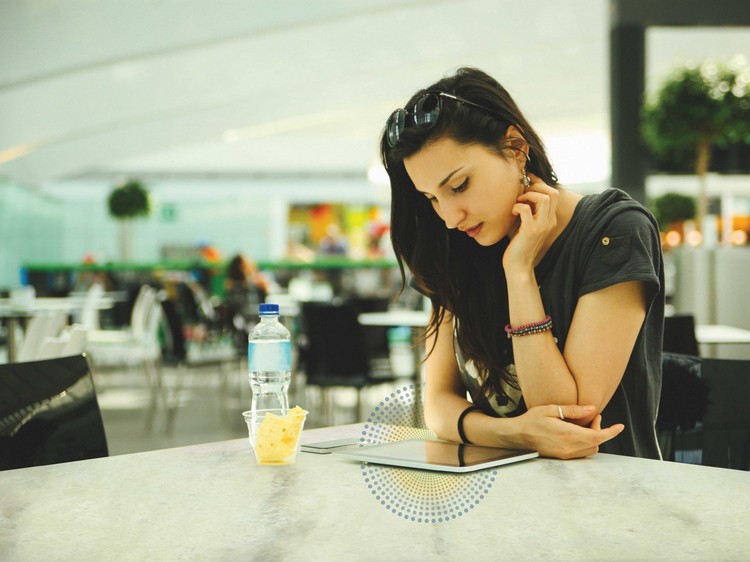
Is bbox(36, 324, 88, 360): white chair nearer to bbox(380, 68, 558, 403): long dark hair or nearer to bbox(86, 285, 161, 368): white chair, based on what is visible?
bbox(380, 68, 558, 403): long dark hair

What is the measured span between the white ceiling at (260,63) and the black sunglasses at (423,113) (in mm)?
6415

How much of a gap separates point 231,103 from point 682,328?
10814mm

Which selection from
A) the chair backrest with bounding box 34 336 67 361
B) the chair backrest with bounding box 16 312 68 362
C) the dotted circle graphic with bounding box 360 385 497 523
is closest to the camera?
the dotted circle graphic with bounding box 360 385 497 523

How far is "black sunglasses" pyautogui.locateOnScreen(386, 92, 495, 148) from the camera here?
150 cm

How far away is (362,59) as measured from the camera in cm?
1036

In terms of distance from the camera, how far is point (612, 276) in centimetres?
145

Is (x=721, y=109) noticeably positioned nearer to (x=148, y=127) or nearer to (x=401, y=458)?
(x=401, y=458)

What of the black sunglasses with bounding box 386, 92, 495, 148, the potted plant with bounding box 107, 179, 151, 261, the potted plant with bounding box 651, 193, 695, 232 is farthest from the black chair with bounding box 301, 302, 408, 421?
the potted plant with bounding box 107, 179, 151, 261

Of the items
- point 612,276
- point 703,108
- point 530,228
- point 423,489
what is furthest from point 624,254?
point 703,108

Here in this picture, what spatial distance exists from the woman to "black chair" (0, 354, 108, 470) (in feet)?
2.20

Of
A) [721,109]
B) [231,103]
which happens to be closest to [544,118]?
[231,103]

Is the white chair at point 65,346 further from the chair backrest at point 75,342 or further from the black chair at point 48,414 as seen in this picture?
the black chair at point 48,414

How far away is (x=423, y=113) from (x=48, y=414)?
909mm

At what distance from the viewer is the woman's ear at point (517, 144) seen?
1.56 meters
